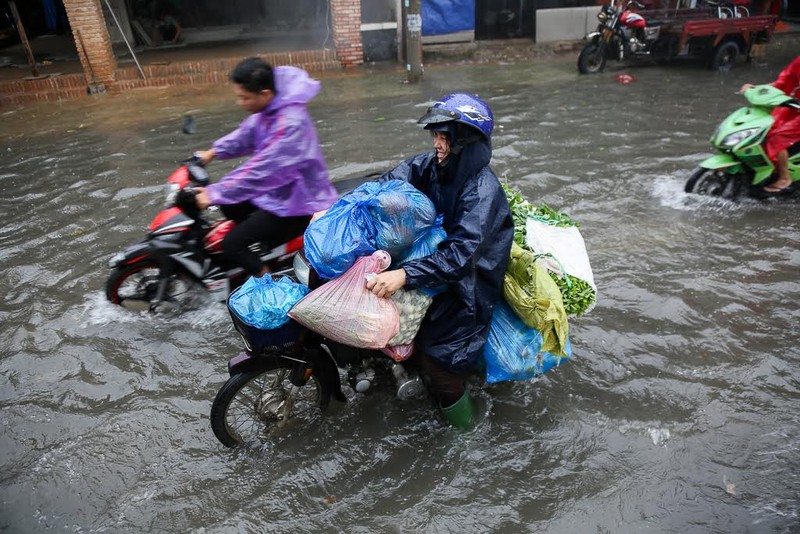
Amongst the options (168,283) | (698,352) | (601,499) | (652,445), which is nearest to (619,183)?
(698,352)

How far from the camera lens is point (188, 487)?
2986 millimetres

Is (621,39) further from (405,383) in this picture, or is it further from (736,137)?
(405,383)

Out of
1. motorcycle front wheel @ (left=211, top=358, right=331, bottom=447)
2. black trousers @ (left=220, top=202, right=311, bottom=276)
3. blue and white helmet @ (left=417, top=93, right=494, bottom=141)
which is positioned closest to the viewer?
blue and white helmet @ (left=417, top=93, right=494, bottom=141)

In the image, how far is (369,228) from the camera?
259 cm

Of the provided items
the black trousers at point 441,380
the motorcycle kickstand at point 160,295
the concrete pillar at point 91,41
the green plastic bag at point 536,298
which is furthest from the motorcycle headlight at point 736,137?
the concrete pillar at point 91,41

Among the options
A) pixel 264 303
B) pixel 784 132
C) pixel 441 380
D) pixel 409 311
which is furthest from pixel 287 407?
pixel 784 132

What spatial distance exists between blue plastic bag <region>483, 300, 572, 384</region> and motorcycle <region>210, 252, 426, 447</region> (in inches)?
19.5

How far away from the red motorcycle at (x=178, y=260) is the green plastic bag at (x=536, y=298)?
1.81m

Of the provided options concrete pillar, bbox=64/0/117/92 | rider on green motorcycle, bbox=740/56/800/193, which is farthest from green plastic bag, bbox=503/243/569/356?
concrete pillar, bbox=64/0/117/92

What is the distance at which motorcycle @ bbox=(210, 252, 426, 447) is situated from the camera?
9.25 ft

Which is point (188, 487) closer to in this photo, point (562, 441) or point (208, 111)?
point (562, 441)

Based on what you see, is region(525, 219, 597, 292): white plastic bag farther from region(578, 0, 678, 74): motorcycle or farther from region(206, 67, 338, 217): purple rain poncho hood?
region(578, 0, 678, 74): motorcycle

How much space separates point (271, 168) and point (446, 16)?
11.2 m

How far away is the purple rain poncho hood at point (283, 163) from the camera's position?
3527 mm
